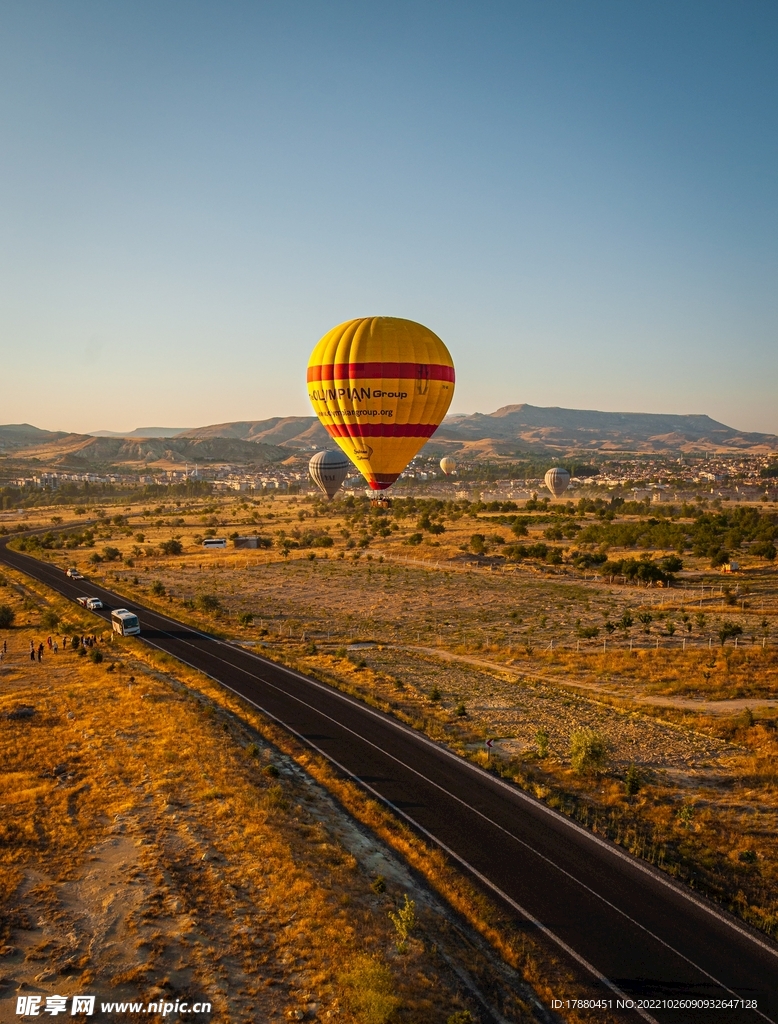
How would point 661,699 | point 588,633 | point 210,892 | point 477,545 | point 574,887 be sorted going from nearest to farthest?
point 210,892 < point 574,887 < point 661,699 < point 588,633 < point 477,545

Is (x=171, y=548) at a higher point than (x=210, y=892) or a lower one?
higher

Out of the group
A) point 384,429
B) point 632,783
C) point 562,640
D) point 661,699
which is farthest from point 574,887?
point 384,429

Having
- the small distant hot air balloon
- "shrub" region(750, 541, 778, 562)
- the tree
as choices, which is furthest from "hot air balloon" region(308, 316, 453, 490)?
the small distant hot air balloon

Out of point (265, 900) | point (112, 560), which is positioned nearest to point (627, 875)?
point (265, 900)

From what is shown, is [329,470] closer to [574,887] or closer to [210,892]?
[210,892]

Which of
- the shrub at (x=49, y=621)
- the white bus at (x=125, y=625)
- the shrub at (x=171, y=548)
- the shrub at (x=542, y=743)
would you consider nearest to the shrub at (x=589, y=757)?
the shrub at (x=542, y=743)

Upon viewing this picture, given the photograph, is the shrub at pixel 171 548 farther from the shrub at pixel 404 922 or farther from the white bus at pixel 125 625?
the shrub at pixel 404 922
